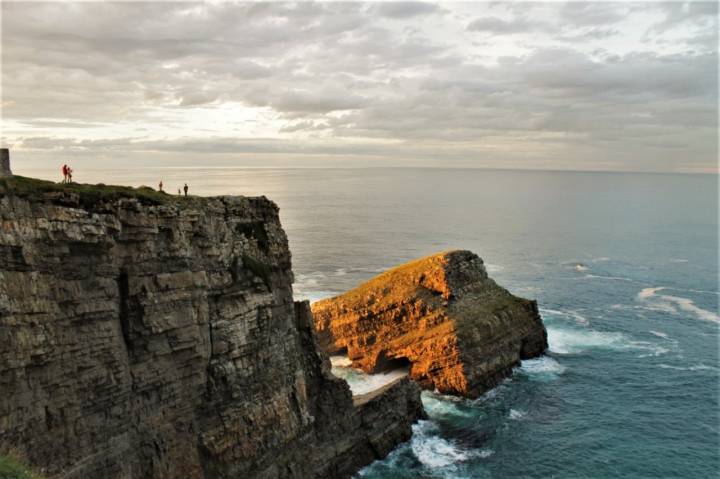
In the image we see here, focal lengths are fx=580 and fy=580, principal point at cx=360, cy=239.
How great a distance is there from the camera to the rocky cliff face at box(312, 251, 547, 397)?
6956 cm

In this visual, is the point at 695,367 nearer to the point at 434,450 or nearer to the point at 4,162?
the point at 434,450

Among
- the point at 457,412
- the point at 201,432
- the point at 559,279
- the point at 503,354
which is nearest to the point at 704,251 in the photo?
the point at 559,279

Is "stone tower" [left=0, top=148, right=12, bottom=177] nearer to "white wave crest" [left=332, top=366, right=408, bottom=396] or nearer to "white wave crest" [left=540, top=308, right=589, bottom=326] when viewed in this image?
"white wave crest" [left=332, top=366, right=408, bottom=396]

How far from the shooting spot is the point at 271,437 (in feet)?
137

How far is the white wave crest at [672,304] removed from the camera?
95.5 metres

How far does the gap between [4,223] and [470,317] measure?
5576 centimetres

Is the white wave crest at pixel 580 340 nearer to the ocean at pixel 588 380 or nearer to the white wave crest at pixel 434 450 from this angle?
the ocean at pixel 588 380

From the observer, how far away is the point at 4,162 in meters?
30.3

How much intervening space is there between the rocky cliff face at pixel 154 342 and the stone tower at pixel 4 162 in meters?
0.74

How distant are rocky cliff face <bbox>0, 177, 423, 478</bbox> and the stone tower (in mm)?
744

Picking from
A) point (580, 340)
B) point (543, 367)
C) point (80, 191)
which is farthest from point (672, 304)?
point (80, 191)

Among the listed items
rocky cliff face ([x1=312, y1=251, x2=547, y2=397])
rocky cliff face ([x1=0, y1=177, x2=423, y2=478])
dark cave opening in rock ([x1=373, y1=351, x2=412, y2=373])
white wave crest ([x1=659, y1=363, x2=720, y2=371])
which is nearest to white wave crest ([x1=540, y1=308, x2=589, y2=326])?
rocky cliff face ([x1=312, y1=251, x2=547, y2=397])

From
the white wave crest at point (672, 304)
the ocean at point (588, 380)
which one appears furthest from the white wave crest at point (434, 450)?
the white wave crest at point (672, 304)

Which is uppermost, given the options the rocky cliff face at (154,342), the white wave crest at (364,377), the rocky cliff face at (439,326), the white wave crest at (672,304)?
the rocky cliff face at (154,342)
